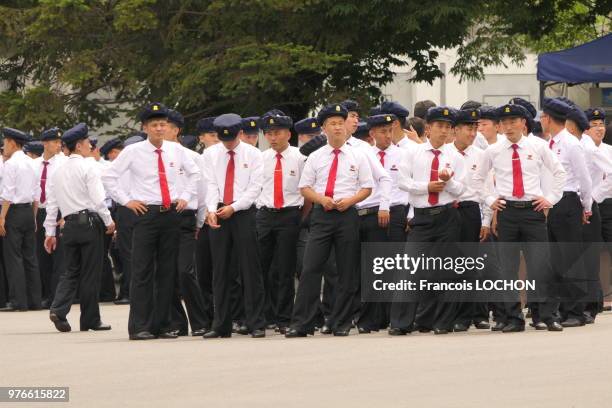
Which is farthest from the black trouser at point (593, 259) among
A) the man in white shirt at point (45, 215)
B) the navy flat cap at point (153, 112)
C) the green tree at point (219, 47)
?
the green tree at point (219, 47)

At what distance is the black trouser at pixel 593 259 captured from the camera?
1748 cm

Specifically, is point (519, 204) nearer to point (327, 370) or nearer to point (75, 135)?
point (327, 370)

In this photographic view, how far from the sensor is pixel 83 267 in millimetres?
17891

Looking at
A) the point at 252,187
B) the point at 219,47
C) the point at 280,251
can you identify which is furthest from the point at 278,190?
the point at 219,47

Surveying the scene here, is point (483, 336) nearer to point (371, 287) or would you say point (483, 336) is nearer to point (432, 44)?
point (371, 287)

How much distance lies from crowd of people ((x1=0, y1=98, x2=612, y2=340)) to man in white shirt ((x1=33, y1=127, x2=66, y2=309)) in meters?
4.71

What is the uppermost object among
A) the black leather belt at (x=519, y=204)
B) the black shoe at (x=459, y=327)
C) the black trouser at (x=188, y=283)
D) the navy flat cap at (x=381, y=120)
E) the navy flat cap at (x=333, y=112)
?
the navy flat cap at (x=333, y=112)

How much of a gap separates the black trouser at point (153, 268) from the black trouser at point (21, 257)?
6.92 metres

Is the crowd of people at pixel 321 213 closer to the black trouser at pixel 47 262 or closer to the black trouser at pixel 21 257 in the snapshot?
the black trouser at pixel 21 257

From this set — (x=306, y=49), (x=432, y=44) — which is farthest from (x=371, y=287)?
(x=432, y=44)

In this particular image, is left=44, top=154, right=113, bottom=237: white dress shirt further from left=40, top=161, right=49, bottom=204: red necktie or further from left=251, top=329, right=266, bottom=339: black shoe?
left=40, top=161, right=49, bottom=204: red necktie

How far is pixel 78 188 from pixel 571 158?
5.14 metres

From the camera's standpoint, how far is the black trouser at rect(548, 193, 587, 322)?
667 inches

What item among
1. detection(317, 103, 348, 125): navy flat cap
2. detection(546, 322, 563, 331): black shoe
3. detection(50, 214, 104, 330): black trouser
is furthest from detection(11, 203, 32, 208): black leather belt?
detection(546, 322, 563, 331): black shoe
